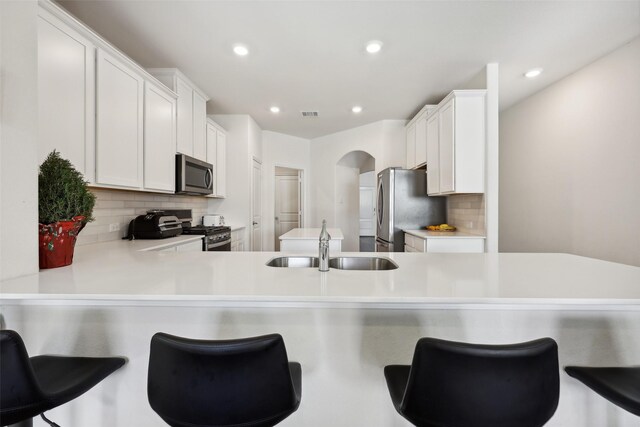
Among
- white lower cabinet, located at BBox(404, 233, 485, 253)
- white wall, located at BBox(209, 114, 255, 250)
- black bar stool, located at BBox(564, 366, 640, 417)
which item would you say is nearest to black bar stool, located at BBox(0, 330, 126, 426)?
black bar stool, located at BBox(564, 366, 640, 417)

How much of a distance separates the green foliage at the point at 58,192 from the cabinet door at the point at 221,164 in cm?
285

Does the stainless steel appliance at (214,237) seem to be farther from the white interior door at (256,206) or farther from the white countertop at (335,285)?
the white countertop at (335,285)

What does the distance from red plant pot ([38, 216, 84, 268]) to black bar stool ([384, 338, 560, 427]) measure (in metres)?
1.57

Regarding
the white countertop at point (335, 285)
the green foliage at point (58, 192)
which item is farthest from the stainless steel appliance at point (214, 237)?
the green foliage at point (58, 192)

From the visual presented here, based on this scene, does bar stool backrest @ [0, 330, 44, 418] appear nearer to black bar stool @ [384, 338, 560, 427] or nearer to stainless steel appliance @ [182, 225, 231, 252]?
black bar stool @ [384, 338, 560, 427]

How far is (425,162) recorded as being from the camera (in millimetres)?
3877

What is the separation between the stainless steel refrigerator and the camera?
3838 mm

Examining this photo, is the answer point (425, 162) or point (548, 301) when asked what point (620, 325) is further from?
point (425, 162)

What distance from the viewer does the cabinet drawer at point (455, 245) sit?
9.78 ft

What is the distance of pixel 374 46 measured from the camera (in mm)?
2584

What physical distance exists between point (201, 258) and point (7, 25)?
1.24 metres

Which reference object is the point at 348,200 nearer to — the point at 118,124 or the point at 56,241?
the point at 118,124

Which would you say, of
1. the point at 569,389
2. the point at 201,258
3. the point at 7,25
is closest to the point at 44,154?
the point at 7,25

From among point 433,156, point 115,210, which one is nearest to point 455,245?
point 433,156
